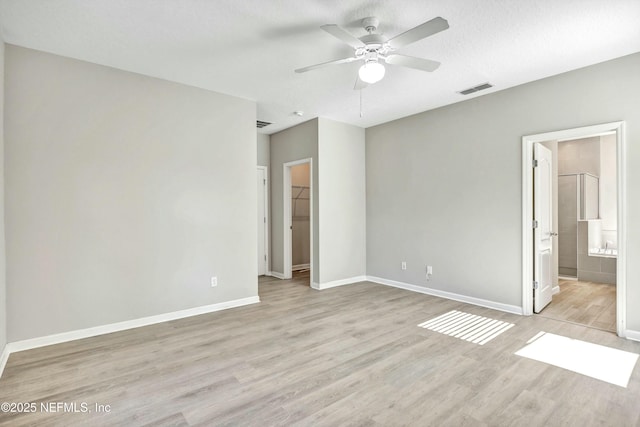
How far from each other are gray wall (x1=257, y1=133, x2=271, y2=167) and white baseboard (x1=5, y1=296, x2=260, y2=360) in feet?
9.28

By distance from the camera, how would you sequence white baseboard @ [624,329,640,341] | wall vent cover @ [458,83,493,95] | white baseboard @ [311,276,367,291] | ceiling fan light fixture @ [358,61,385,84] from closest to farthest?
ceiling fan light fixture @ [358,61,385,84] < white baseboard @ [624,329,640,341] < wall vent cover @ [458,83,493,95] < white baseboard @ [311,276,367,291]

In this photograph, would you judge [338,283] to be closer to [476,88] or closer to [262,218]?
[262,218]

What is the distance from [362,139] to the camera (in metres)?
5.82

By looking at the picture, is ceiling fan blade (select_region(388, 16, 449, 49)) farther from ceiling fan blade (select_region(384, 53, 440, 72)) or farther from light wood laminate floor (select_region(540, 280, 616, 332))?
light wood laminate floor (select_region(540, 280, 616, 332))

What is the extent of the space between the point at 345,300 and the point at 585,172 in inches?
208

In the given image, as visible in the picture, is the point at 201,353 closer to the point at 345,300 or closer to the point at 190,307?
the point at 190,307

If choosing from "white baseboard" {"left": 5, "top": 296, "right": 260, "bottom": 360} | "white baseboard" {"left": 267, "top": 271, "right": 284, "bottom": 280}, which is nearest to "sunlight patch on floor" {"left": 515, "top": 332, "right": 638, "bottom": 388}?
"white baseboard" {"left": 5, "top": 296, "right": 260, "bottom": 360}

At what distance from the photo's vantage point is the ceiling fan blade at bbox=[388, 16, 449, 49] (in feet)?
6.82

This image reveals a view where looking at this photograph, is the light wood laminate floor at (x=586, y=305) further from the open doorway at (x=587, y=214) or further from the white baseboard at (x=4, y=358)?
the white baseboard at (x=4, y=358)

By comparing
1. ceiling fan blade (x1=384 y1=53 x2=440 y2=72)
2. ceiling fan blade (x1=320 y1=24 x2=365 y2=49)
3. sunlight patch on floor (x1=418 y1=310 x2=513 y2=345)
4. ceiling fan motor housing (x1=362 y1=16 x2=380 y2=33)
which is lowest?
sunlight patch on floor (x1=418 y1=310 x2=513 y2=345)

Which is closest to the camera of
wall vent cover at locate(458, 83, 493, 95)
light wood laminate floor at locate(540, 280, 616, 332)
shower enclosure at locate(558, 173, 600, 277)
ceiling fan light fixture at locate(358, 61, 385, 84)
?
ceiling fan light fixture at locate(358, 61, 385, 84)

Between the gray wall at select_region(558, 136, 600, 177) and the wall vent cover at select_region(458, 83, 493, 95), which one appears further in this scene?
the gray wall at select_region(558, 136, 600, 177)

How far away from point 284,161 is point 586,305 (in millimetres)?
4919

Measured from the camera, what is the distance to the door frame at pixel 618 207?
314cm
